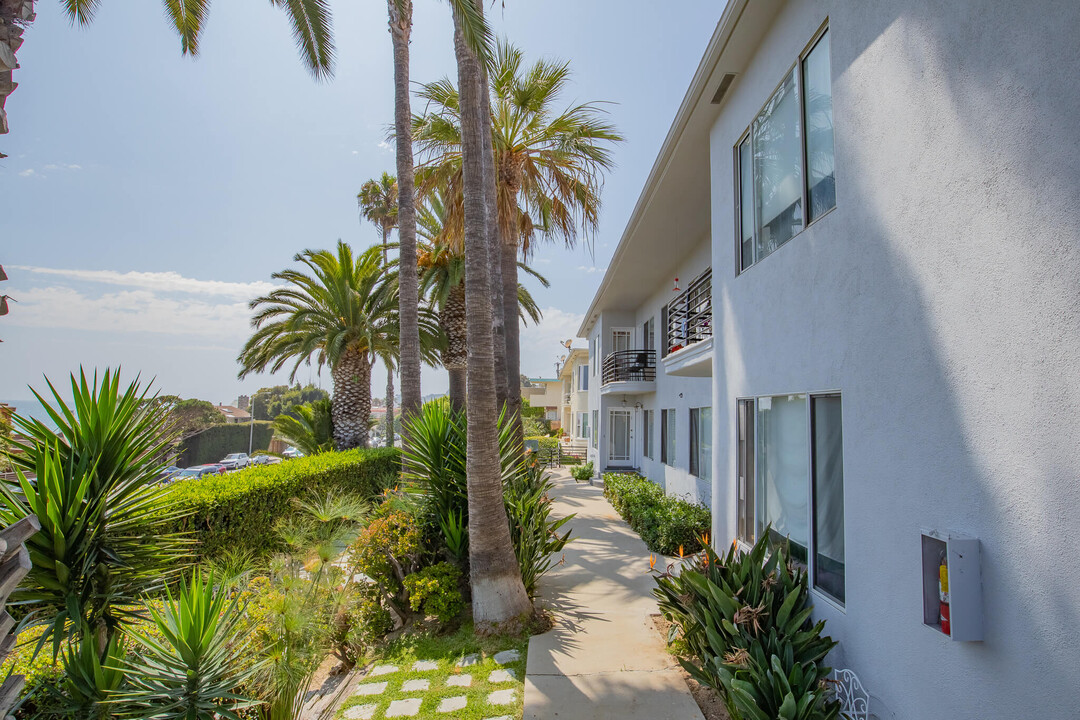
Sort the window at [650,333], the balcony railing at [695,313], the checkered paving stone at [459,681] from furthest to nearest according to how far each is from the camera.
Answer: the window at [650,333] < the balcony railing at [695,313] < the checkered paving stone at [459,681]

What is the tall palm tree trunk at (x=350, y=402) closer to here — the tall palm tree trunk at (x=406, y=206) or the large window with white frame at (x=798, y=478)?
the tall palm tree trunk at (x=406, y=206)

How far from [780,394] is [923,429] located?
2118mm

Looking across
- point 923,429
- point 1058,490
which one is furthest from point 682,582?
point 1058,490

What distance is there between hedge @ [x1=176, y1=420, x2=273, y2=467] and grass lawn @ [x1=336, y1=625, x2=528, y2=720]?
38883mm

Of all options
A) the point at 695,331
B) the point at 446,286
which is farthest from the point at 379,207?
the point at 695,331

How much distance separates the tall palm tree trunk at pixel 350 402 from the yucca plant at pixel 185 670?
14.7m

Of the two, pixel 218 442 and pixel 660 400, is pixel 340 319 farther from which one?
pixel 218 442

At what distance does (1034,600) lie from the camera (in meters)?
2.56

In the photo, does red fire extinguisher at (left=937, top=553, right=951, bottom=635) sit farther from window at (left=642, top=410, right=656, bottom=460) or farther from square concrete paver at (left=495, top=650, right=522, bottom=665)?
window at (left=642, top=410, right=656, bottom=460)

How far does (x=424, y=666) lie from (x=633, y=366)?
13.0 meters

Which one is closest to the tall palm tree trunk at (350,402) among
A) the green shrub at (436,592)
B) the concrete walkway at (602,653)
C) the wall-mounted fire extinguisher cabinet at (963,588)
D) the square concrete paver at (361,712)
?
the concrete walkway at (602,653)

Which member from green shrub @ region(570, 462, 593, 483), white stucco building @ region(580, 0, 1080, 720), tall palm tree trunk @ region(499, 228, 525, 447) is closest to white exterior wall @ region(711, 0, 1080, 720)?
white stucco building @ region(580, 0, 1080, 720)

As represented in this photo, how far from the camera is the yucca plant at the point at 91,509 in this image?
362cm

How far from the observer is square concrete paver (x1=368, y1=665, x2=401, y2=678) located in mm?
5512
